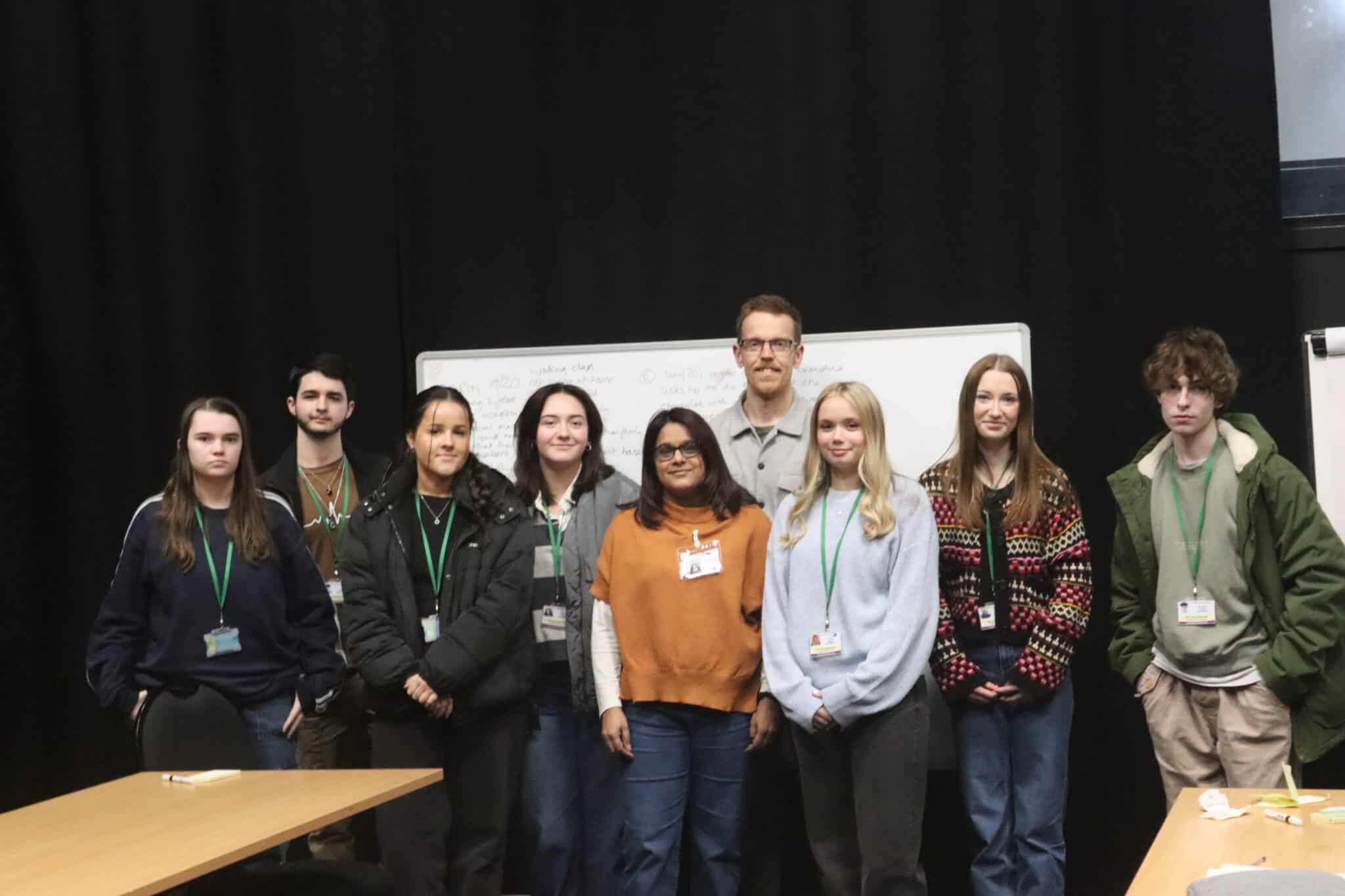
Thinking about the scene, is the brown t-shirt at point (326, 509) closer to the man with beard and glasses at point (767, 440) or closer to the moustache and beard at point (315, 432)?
the moustache and beard at point (315, 432)

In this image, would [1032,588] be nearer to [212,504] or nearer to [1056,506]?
[1056,506]

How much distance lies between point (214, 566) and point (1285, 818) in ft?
8.68

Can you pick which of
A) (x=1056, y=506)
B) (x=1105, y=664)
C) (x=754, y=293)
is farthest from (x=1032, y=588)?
(x=754, y=293)

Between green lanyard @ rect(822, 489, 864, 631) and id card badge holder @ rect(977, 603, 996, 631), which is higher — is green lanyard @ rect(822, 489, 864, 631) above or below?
above

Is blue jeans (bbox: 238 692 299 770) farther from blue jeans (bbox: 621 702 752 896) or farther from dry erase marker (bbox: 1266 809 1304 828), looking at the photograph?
dry erase marker (bbox: 1266 809 1304 828)

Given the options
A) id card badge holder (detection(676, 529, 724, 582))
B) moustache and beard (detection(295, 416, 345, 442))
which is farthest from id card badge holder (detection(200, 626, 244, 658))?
id card badge holder (detection(676, 529, 724, 582))

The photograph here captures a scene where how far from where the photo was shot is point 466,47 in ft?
16.3

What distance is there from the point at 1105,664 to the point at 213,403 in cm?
284

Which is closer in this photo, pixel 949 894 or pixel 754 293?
pixel 949 894

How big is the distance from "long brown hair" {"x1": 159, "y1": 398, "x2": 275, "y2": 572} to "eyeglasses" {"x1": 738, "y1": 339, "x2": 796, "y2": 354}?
1.43m

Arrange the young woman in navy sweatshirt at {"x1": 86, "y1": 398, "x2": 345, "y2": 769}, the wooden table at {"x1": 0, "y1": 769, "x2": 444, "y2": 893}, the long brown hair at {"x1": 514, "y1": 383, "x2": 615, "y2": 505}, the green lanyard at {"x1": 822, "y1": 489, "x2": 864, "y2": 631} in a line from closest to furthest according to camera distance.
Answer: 1. the wooden table at {"x1": 0, "y1": 769, "x2": 444, "y2": 893}
2. the green lanyard at {"x1": 822, "y1": 489, "x2": 864, "y2": 631}
3. the young woman in navy sweatshirt at {"x1": 86, "y1": 398, "x2": 345, "y2": 769}
4. the long brown hair at {"x1": 514, "y1": 383, "x2": 615, "y2": 505}

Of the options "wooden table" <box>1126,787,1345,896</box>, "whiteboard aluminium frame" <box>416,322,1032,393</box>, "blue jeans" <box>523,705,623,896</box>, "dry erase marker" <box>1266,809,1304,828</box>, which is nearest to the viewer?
"wooden table" <box>1126,787,1345,896</box>

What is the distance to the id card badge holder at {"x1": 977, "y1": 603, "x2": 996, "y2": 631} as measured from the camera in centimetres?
342

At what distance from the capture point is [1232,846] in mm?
2105
